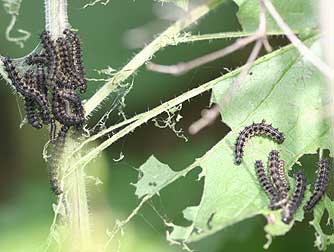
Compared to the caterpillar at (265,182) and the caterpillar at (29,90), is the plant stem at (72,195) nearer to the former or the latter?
the caterpillar at (29,90)

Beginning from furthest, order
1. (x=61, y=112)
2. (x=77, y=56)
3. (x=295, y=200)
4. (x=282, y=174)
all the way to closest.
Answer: (x=77, y=56)
(x=61, y=112)
(x=282, y=174)
(x=295, y=200)

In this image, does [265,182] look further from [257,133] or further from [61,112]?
[61,112]

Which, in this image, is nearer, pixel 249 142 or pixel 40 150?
pixel 249 142

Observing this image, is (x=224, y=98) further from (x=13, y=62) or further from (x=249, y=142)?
(x=13, y=62)

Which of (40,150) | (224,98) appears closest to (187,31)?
(224,98)

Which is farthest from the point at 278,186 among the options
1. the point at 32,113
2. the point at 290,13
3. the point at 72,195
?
the point at 32,113

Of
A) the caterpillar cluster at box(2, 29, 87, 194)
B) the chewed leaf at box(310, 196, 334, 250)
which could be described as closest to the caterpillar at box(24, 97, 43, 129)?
the caterpillar cluster at box(2, 29, 87, 194)
